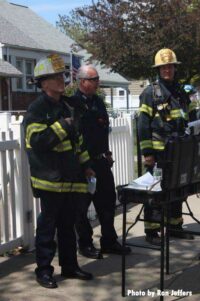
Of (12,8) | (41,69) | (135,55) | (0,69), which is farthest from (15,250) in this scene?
(12,8)

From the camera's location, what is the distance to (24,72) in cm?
3366

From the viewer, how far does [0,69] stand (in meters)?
29.3

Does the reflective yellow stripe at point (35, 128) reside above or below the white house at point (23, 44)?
below

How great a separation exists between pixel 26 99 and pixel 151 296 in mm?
28882

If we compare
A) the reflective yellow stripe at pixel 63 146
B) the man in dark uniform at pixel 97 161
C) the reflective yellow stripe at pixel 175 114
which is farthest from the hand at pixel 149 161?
the reflective yellow stripe at pixel 63 146

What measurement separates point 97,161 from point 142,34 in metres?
14.8

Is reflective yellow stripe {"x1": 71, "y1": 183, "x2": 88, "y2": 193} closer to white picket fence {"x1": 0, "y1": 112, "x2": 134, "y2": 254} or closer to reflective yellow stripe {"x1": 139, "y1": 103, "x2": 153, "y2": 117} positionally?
white picket fence {"x1": 0, "y1": 112, "x2": 134, "y2": 254}

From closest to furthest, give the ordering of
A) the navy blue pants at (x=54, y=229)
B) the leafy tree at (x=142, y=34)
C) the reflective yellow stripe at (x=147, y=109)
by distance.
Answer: the navy blue pants at (x=54, y=229), the reflective yellow stripe at (x=147, y=109), the leafy tree at (x=142, y=34)

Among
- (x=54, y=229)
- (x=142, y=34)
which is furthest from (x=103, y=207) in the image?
(x=142, y=34)

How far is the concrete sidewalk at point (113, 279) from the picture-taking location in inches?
185

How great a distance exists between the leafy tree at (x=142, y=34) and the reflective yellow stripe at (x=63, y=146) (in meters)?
15.0

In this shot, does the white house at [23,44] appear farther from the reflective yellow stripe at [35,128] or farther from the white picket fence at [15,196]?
the reflective yellow stripe at [35,128]

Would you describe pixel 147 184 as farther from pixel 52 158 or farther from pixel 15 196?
pixel 15 196

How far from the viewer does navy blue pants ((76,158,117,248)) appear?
5.87 meters
